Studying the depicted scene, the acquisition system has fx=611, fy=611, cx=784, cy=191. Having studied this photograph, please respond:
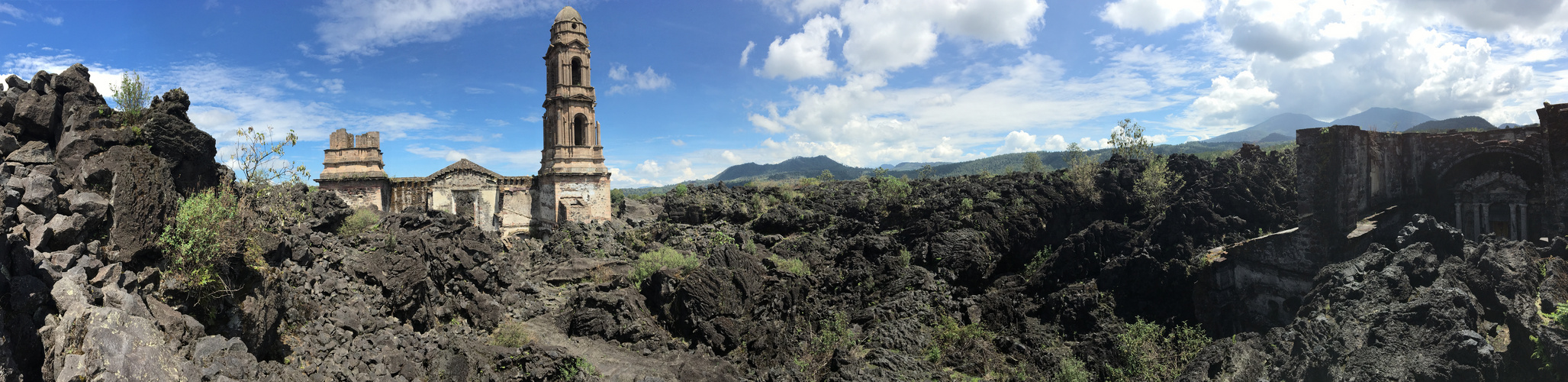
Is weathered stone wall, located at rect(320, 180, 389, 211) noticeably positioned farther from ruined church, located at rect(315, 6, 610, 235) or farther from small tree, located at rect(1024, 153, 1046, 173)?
small tree, located at rect(1024, 153, 1046, 173)

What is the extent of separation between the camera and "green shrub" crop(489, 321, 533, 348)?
12.0 meters

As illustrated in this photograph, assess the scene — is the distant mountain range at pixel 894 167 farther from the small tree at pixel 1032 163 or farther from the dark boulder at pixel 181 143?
the dark boulder at pixel 181 143

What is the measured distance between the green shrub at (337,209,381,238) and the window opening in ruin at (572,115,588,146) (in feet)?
21.8

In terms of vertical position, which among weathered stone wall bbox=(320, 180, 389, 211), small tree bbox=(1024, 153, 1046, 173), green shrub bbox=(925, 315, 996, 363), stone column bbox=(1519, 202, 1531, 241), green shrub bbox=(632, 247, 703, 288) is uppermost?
small tree bbox=(1024, 153, 1046, 173)

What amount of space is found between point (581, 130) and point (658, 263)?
6760 mm

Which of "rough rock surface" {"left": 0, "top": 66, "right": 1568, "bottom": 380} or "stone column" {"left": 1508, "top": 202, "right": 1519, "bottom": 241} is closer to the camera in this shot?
"rough rock surface" {"left": 0, "top": 66, "right": 1568, "bottom": 380}

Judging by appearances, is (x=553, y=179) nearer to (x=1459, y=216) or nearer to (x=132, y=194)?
(x=132, y=194)

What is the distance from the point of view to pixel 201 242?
24.6 ft

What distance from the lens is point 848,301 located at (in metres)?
15.8

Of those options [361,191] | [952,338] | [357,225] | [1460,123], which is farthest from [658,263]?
[1460,123]

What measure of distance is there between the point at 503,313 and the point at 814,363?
278 inches

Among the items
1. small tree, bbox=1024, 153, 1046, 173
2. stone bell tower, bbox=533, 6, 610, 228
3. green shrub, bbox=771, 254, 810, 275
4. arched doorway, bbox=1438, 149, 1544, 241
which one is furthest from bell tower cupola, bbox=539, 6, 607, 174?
arched doorway, bbox=1438, 149, 1544, 241

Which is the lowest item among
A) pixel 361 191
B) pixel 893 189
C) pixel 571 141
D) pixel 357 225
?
pixel 357 225

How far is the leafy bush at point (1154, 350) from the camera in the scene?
12.3 metres
